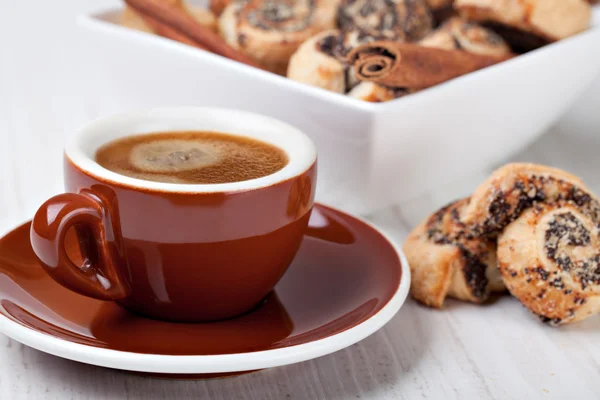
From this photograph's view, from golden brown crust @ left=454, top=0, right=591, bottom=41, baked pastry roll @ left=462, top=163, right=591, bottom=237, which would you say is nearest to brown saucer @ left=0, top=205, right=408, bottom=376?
baked pastry roll @ left=462, top=163, right=591, bottom=237

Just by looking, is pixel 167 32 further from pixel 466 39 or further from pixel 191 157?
pixel 191 157

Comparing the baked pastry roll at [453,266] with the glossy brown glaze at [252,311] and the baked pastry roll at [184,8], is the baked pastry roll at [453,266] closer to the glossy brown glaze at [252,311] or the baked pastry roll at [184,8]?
the glossy brown glaze at [252,311]

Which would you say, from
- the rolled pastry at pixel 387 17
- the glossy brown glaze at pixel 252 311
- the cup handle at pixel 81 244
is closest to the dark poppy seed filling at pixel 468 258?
the glossy brown glaze at pixel 252 311

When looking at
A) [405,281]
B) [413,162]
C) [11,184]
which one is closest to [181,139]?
[405,281]

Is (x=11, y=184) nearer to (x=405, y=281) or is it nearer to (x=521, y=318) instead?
(x=405, y=281)

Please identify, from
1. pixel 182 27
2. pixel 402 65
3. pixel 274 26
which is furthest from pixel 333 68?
pixel 182 27
